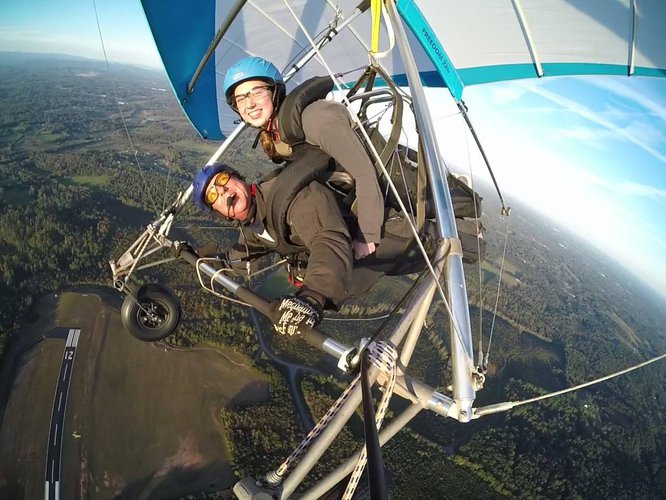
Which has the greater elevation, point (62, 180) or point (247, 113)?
point (247, 113)

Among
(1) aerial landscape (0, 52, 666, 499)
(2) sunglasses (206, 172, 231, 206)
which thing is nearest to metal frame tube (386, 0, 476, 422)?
(2) sunglasses (206, 172, 231, 206)

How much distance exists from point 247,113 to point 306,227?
99cm

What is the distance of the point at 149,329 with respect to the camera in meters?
3.61

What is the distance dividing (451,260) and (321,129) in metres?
0.89

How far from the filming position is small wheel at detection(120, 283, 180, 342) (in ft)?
11.5

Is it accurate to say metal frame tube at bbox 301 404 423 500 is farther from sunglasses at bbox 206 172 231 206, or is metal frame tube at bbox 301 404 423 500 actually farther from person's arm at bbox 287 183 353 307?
sunglasses at bbox 206 172 231 206

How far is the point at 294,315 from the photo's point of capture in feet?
4.57

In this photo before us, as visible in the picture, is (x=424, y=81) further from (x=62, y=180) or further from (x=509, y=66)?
(x=62, y=180)

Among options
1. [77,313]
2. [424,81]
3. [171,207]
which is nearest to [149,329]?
[171,207]

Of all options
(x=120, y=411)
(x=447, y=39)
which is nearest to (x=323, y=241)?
(x=447, y=39)

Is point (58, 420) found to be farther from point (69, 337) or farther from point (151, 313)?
point (151, 313)

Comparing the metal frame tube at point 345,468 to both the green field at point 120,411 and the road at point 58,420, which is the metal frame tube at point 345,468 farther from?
the road at point 58,420

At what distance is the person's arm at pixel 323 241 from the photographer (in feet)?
5.15

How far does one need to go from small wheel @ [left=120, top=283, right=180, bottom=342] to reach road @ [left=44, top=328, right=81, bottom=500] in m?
32.4
